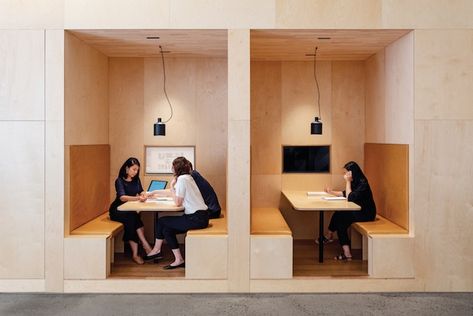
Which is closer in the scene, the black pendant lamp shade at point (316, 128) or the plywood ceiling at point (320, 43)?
the plywood ceiling at point (320, 43)

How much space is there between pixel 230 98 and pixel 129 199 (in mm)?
1959

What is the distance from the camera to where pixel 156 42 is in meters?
5.84

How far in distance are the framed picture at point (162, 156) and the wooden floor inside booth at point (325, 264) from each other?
83.5 inches

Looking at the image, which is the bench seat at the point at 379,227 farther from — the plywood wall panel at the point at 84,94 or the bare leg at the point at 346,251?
the plywood wall panel at the point at 84,94

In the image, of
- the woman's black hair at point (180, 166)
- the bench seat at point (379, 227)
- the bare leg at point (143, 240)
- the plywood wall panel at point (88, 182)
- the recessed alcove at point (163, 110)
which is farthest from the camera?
the recessed alcove at point (163, 110)

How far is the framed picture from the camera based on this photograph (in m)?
6.97

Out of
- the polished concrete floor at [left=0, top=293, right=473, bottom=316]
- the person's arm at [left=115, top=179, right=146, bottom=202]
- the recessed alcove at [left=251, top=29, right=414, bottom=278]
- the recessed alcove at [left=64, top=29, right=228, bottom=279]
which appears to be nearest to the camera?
the polished concrete floor at [left=0, top=293, right=473, bottom=316]

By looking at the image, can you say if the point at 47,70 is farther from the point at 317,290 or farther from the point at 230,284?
the point at 317,290

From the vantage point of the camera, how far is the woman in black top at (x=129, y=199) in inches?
236

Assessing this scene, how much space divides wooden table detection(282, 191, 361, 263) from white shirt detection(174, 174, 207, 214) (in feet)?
3.80

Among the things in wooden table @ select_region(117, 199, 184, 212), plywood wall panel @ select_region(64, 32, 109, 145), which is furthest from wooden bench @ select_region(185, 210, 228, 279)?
plywood wall panel @ select_region(64, 32, 109, 145)

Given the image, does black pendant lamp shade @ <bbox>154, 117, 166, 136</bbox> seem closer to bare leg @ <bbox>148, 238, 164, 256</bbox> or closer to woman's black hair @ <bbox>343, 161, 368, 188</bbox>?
bare leg @ <bbox>148, 238, 164, 256</bbox>

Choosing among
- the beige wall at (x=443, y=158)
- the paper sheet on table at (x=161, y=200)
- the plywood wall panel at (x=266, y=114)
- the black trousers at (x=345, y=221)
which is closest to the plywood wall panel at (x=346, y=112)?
the plywood wall panel at (x=266, y=114)

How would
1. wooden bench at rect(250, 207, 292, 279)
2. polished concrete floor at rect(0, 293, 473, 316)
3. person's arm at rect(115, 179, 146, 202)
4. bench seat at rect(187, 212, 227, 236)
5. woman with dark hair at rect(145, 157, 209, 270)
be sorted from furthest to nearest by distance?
person's arm at rect(115, 179, 146, 202) → woman with dark hair at rect(145, 157, 209, 270) → bench seat at rect(187, 212, 227, 236) → wooden bench at rect(250, 207, 292, 279) → polished concrete floor at rect(0, 293, 473, 316)
